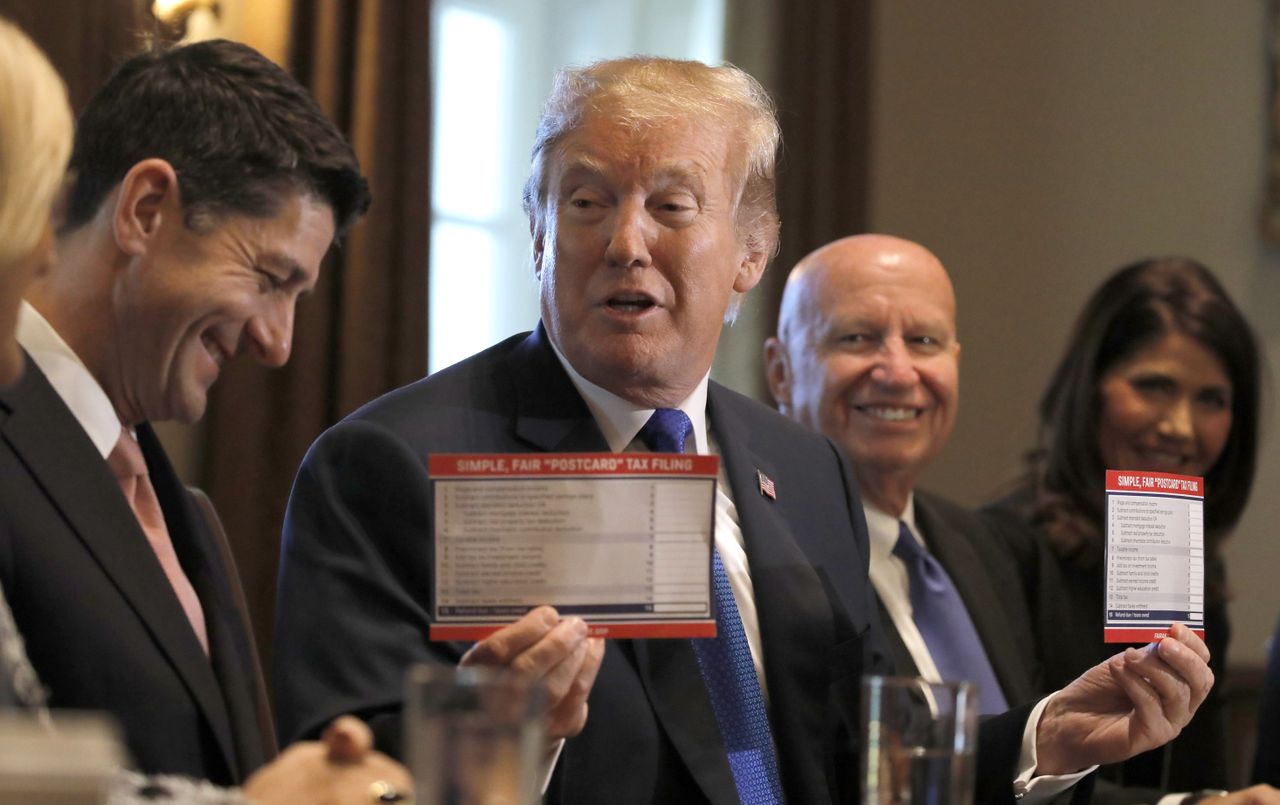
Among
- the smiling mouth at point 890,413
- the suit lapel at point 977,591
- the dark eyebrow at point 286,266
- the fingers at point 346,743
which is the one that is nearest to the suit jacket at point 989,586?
the suit lapel at point 977,591

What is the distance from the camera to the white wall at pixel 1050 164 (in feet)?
19.9

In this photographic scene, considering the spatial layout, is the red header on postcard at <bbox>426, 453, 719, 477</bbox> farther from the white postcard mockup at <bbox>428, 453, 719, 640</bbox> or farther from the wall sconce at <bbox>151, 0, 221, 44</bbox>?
the wall sconce at <bbox>151, 0, 221, 44</bbox>

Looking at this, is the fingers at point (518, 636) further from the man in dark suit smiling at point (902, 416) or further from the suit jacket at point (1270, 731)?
the suit jacket at point (1270, 731)

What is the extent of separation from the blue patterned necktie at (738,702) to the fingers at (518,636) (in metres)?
0.56

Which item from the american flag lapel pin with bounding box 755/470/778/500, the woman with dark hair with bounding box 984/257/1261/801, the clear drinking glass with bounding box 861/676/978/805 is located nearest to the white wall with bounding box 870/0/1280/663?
the woman with dark hair with bounding box 984/257/1261/801

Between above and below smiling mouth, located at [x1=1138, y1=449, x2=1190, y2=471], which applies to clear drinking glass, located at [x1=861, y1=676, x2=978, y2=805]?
above

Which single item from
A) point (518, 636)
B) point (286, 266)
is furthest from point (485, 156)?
point (518, 636)

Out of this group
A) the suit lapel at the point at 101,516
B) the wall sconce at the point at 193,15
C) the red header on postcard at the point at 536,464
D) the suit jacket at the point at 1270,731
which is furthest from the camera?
the wall sconce at the point at 193,15

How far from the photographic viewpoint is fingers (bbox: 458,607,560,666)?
1738mm

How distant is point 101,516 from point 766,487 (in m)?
1.13

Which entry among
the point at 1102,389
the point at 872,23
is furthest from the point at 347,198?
the point at 872,23

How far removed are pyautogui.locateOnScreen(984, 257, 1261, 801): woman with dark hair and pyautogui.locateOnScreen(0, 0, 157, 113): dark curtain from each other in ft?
8.25

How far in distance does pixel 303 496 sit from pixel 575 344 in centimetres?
51

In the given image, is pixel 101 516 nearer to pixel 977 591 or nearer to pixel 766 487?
pixel 766 487
